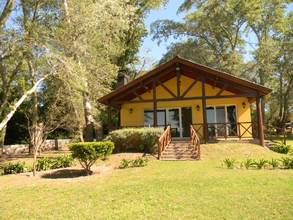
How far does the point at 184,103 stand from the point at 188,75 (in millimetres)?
1941

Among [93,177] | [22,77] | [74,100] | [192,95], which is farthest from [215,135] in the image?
[22,77]

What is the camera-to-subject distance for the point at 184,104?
21.1m

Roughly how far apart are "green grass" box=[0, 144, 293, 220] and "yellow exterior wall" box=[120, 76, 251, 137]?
380 inches

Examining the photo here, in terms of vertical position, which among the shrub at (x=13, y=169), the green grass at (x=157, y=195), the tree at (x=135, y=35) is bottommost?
the green grass at (x=157, y=195)

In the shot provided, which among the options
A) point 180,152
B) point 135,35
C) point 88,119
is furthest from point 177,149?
point 135,35

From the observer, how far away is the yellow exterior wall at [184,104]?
816 inches

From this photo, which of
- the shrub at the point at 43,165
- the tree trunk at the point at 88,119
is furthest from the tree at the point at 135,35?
the shrub at the point at 43,165

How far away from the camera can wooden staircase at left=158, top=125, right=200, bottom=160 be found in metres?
14.5

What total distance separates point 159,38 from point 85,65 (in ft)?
62.6

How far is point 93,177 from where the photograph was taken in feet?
36.1

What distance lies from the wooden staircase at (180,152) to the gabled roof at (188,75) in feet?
15.1

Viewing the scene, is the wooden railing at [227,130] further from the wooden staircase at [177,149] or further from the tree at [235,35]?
the tree at [235,35]

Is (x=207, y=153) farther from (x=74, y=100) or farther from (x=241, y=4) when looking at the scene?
(x=241, y=4)

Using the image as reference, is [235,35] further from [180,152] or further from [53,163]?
[53,163]
